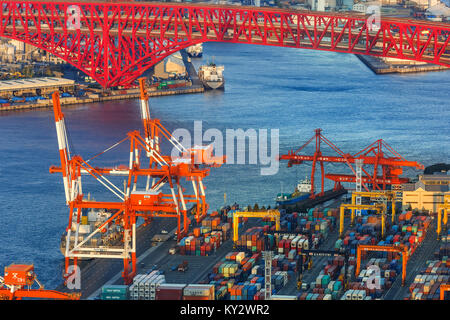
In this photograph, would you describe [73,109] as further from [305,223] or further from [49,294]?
[49,294]

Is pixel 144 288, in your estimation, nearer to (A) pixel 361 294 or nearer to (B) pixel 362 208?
(A) pixel 361 294

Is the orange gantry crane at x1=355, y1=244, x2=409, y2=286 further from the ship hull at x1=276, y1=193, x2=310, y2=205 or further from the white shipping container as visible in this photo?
the ship hull at x1=276, y1=193, x2=310, y2=205

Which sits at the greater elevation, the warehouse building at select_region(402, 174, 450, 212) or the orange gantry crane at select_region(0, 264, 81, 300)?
the orange gantry crane at select_region(0, 264, 81, 300)

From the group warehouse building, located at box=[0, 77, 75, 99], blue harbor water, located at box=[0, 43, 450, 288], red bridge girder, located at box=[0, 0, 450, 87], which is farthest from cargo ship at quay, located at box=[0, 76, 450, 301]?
warehouse building, located at box=[0, 77, 75, 99]

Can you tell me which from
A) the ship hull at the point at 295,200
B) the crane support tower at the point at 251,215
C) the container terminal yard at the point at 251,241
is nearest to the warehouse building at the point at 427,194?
the container terminal yard at the point at 251,241
